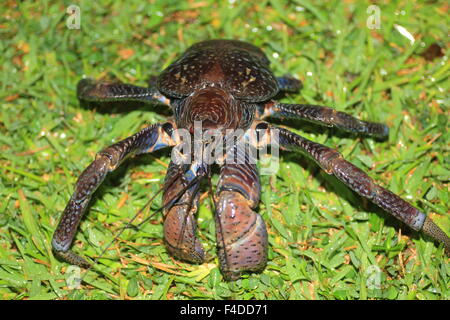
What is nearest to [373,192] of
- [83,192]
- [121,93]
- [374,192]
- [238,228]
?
[374,192]

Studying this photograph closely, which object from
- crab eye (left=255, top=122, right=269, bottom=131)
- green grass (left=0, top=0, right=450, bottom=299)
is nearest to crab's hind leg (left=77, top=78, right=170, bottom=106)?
green grass (left=0, top=0, right=450, bottom=299)

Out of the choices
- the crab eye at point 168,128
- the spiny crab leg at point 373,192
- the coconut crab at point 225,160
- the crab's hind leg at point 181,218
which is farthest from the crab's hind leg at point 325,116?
the crab's hind leg at point 181,218

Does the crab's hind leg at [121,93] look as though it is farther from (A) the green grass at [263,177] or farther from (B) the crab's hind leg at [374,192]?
(B) the crab's hind leg at [374,192]

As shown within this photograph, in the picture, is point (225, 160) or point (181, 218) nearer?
point (181, 218)

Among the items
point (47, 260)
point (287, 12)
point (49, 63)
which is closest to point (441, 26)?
point (287, 12)

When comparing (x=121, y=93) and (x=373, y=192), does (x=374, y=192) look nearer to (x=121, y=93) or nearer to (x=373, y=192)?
(x=373, y=192)

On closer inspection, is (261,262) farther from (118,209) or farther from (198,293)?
(118,209)
